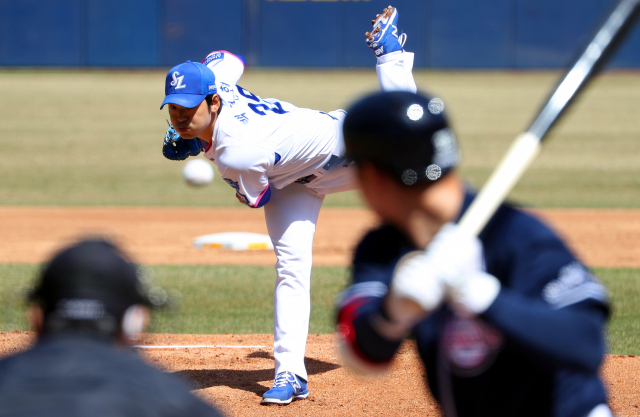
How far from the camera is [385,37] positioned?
4.62 meters

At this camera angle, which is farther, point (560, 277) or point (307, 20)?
point (307, 20)

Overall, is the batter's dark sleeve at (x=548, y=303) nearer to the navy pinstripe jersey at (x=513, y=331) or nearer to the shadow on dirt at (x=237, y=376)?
the navy pinstripe jersey at (x=513, y=331)

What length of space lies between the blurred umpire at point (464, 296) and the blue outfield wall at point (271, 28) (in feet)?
88.6

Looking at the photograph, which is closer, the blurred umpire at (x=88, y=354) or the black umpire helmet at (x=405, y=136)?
the blurred umpire at (x=88, y=354)

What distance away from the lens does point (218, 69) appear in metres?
4.74

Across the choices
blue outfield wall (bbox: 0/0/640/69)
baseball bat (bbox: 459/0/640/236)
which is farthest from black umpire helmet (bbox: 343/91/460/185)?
blue outfield wall (bbox: 0/0/640/69)

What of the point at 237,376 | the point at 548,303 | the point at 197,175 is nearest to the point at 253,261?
the point at 197,175

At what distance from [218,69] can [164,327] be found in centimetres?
241

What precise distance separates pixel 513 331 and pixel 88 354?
0.83 meters

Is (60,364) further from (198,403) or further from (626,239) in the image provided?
(626,239)

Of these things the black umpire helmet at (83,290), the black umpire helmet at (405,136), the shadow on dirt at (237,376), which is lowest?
the shadow on dirt at (237,376)

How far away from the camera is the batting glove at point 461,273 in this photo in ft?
4.89

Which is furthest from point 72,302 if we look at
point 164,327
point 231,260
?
point 231,260

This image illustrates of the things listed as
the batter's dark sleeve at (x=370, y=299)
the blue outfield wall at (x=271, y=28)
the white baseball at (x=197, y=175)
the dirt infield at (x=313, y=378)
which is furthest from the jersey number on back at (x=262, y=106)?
the blue outfield wall at (x=271, y=28)
